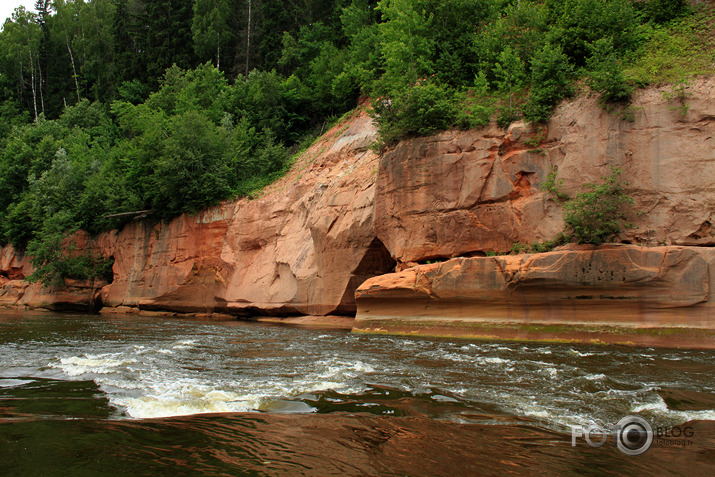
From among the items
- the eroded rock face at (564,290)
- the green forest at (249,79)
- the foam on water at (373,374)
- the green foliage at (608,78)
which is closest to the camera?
the foam on water at (373,374)

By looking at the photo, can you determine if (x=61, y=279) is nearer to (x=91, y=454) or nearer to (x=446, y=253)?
(x=446, y=253)

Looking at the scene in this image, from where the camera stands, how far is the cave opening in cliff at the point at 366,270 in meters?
18.7

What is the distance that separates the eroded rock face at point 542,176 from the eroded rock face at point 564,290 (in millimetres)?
1340

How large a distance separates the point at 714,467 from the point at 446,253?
39.6 feet

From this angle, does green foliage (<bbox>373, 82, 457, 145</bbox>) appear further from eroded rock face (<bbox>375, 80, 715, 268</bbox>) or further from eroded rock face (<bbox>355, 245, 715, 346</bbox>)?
eroded rock face (<bbox>355, 245, 715, 346</bbox>)

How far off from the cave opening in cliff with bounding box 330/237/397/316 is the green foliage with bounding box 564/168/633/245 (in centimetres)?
769

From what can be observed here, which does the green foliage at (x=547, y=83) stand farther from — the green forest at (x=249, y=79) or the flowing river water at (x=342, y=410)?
the flowing river water at (x=342, y=410)

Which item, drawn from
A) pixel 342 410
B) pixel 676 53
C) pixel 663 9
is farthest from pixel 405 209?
pixel 342 410

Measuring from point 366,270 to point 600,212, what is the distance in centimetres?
910

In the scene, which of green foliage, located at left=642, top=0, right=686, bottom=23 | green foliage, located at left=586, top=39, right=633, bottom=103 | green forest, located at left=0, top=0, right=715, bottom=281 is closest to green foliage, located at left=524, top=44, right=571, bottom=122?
green forest, located at left=0, top=0, right=715, bottom=281

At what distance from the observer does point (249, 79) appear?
3475 centimetres

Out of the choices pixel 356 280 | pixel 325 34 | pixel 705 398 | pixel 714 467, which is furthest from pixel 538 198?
pixel 325 34

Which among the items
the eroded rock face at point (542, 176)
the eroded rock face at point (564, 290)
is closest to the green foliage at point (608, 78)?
the eroded rock face at point (542, 176)

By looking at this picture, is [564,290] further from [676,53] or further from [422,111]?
[676,53]
